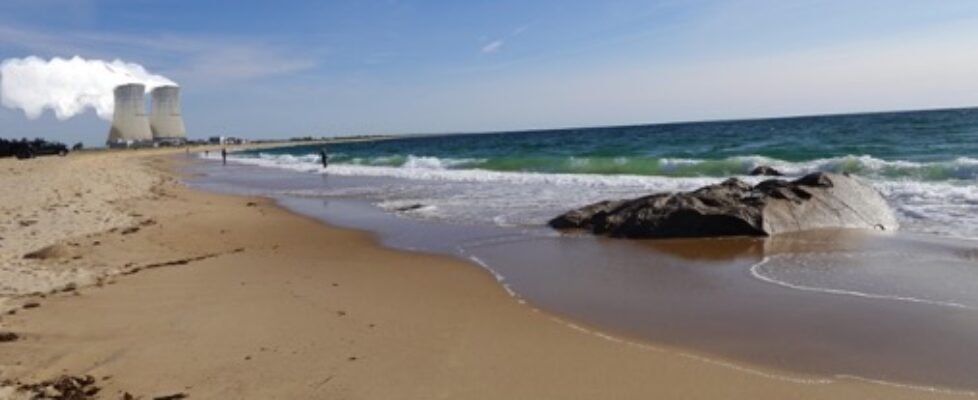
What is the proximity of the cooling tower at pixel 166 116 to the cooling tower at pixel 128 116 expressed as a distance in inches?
260

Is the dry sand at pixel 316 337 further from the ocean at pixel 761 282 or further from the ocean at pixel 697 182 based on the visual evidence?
the ocean at pixel 697 182

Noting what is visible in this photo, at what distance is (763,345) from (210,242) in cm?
902

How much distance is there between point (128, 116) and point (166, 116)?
9197mm

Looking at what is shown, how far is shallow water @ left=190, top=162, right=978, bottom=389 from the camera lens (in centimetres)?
497

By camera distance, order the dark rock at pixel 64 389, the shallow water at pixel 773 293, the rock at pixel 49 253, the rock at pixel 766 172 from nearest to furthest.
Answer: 1. the dark rock at pixel 64 389
2. the shallow water at pixel 773 293
3. the rock at pixel 49 253
4. the rock at pixel 766 172

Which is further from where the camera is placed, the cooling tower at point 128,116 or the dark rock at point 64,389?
the cooling tower at point 128,116

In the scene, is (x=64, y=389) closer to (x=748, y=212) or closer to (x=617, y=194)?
(x=748, y=212)

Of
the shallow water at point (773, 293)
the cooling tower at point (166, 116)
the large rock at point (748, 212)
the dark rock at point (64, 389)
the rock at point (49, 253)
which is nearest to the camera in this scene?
the dark rock at point (64, 389)

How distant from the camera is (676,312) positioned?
249 inches

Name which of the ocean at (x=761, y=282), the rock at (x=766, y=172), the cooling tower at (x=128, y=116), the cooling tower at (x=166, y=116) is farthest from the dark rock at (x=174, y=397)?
the cooling tower at (x=166, y=116)

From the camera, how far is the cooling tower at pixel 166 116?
118188 millimetres

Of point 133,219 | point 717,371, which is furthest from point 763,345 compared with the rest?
point 133,219

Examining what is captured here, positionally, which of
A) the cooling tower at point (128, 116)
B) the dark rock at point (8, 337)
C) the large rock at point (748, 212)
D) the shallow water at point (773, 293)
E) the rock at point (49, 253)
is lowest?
A: the shallow water at point (773, 293)

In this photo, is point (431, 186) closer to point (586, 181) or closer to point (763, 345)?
point (586, 181)
